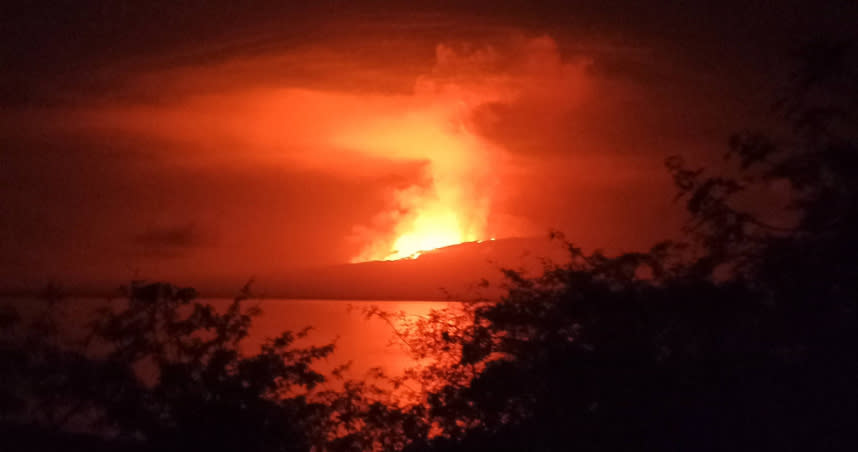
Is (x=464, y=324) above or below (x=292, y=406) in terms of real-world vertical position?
above

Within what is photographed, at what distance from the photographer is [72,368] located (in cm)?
1410

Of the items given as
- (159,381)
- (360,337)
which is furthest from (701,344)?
(360,337)

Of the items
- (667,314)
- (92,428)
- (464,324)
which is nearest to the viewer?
(667,314)

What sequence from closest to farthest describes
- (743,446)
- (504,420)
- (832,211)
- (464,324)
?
(743,446)
(832,211)
(504,420)
(464,324)

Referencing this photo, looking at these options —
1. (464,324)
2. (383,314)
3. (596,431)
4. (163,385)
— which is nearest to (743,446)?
(596,431)

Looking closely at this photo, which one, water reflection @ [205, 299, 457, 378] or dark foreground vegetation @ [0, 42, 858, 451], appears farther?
water reflection @ [205, 299, 457, 378]

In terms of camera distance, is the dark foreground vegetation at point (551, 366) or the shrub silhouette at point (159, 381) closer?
the dark foreground vegetation at point (551, 366)

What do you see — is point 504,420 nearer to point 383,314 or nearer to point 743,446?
point 383,314

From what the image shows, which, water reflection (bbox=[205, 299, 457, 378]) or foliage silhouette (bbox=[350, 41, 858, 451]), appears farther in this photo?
water reflection (bbox=[205, 299, 457, 378])

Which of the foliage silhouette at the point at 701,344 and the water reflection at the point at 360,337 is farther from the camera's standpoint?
the water reflection at the point at 360,337

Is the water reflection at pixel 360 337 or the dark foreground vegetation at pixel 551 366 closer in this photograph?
the dark foreground vegetation at pixel 551 366

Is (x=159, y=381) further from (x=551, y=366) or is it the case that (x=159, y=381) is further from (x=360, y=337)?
(x=360, y=337)

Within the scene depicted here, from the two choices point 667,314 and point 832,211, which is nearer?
point 832,211

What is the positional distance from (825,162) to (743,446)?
3555 millimetres
